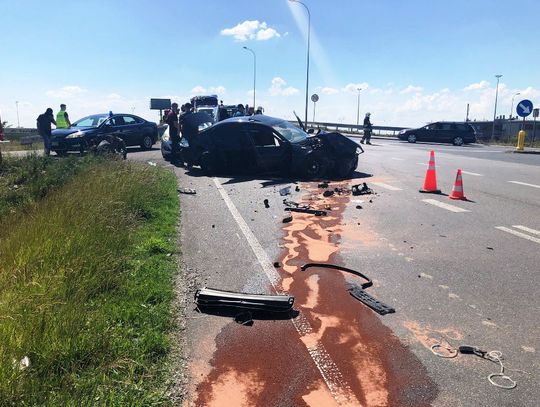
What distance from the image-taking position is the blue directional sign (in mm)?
24609

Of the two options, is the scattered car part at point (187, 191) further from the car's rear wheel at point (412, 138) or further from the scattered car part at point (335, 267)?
the car's rear wheel at point (412, 138)

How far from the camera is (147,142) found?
22.6 meters

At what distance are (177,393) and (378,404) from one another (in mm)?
1217

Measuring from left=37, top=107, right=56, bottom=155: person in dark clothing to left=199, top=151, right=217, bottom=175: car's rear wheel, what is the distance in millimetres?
Result: 7770

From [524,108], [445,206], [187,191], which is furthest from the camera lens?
[524,108]

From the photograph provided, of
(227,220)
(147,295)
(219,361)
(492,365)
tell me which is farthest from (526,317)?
(227,220)

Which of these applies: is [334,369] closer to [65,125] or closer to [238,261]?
[238,261]

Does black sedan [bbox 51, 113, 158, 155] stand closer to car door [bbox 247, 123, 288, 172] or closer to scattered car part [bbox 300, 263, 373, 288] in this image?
car door [bbox 247, 123, 288, 172]

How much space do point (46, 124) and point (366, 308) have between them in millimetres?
17397

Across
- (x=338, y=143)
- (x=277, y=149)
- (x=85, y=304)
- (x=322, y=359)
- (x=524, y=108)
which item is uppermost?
(x=524, y=108)

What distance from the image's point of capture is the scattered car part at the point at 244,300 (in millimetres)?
4156

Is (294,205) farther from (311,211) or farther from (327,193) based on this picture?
(327,193)

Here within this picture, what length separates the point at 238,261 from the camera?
18.4 ft

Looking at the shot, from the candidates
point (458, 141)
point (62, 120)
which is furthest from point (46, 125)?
point (458, 141)
